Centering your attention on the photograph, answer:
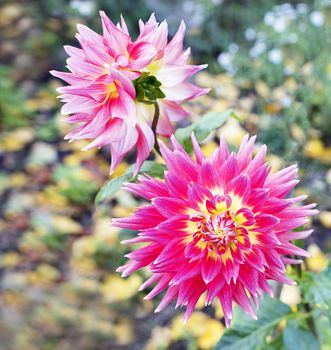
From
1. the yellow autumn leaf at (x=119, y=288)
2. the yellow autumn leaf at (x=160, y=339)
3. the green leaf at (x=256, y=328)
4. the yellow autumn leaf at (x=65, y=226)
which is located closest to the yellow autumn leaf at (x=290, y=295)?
the yellow autumn leaf at (x=160, y=339)

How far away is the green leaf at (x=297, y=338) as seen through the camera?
938 millimetres

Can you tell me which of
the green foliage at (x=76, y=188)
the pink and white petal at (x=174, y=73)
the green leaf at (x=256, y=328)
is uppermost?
the pink and white petal at (x=174, y=73)

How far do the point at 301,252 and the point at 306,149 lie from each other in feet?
4.66

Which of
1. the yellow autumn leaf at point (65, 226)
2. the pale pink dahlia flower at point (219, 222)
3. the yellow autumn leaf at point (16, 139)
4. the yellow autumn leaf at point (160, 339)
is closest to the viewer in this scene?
the pale pink dahlia flower at point (219, 222)

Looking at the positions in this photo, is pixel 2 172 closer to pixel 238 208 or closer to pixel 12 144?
pixel 12 144

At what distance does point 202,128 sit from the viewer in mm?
878

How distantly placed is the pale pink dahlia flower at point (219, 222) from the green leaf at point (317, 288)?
19 centimetres

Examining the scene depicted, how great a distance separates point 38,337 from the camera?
1.98 metres

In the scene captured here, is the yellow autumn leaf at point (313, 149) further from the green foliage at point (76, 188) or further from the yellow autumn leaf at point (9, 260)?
the yellow autumn leaf at point (9, 260)

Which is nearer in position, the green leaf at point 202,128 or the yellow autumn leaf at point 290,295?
the green leaf at point 202,128

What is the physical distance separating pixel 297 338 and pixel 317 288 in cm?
12

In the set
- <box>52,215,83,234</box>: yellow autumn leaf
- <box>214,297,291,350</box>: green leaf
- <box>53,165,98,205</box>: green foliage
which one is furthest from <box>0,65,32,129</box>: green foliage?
<box>214,297,291,350</box>: green leaf

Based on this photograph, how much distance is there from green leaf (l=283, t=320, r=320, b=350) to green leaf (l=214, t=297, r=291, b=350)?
32mm

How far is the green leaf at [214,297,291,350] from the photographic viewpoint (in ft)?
3.20
